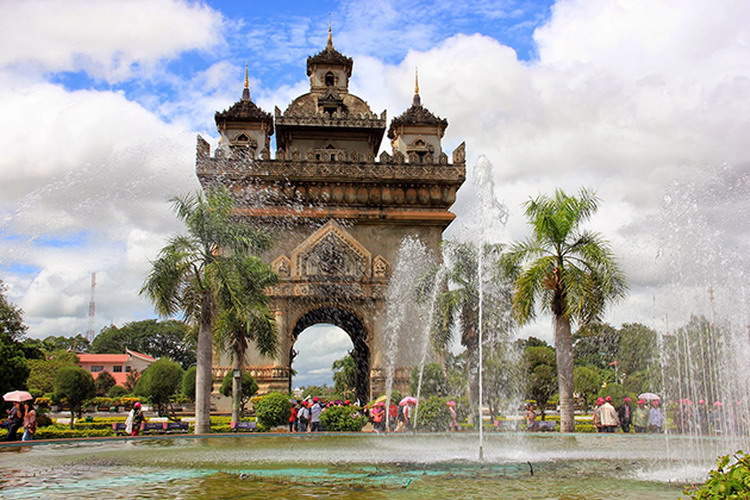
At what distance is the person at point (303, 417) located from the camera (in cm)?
1819

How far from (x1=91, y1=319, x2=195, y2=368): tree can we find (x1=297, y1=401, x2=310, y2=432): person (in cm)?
7646

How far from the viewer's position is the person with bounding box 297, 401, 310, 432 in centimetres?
1819

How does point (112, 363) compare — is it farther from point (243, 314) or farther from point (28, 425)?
point (28, 425)

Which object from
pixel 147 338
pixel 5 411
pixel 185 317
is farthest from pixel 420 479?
pixel 147 338

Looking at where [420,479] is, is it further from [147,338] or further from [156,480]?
[147,338]

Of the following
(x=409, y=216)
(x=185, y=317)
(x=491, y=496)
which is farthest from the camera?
(x=409, y=216)

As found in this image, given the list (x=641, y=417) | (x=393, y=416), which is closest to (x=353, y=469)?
(x=393, y=416)

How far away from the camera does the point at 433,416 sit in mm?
18969

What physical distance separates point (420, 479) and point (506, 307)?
39.1ft

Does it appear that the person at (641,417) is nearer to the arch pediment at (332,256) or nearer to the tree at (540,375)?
the tree at (540,375)

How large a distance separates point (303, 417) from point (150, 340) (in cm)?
8257

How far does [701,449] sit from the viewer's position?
12.0m

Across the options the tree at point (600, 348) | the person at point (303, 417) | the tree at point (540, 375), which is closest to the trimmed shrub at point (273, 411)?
the person at point (303, 417)

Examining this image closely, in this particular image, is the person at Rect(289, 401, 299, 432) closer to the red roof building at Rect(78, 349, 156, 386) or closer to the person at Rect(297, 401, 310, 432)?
the person at Rect(297, 401, 310, 432)
